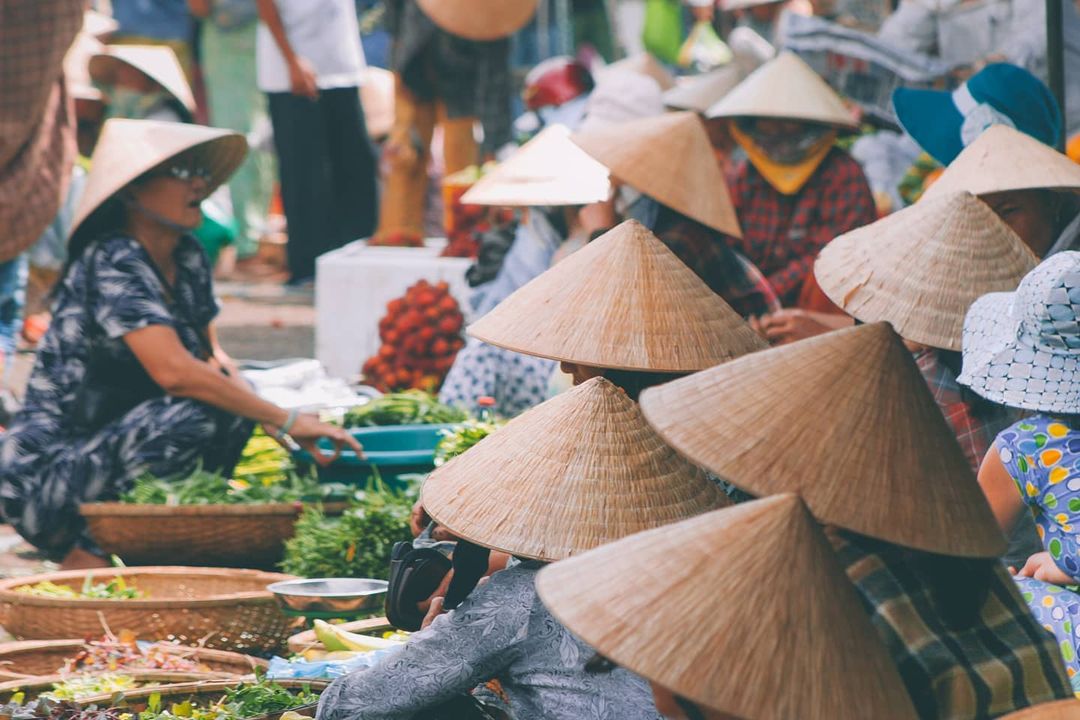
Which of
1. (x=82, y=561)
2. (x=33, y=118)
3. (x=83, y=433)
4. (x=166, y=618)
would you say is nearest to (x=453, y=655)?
(x=166, y=618)

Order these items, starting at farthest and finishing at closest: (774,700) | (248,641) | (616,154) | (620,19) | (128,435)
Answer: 1. (620,19)
2. (128,435)
3. (616,154)
4. (248,641)
5. (774,700)

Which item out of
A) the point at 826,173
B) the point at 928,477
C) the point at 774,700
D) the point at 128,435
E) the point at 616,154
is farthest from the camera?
the point at 826,173

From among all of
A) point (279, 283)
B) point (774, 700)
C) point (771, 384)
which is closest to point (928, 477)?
point (771, 384)

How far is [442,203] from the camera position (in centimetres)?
1027

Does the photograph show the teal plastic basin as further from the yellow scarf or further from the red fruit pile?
the yellow scarf

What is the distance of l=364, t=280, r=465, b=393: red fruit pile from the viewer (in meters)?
5.98

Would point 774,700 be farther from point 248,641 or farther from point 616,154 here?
point 616,154

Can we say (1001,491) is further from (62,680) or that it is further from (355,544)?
(62,680)

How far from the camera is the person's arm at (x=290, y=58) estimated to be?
7918 millimetres

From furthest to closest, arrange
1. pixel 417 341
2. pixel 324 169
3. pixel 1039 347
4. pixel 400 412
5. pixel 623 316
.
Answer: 1. pixel 324 169
2. pixel 417 341
3. pixel 400 412
4. pixel 623 316
5. pixel 1039 347

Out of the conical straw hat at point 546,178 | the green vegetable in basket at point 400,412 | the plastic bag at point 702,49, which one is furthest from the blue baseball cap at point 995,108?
the plastic bag at point 702,49

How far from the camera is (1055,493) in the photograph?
8.90 feet

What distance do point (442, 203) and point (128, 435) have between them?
5.71 m

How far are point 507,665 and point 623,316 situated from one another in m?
0.72
